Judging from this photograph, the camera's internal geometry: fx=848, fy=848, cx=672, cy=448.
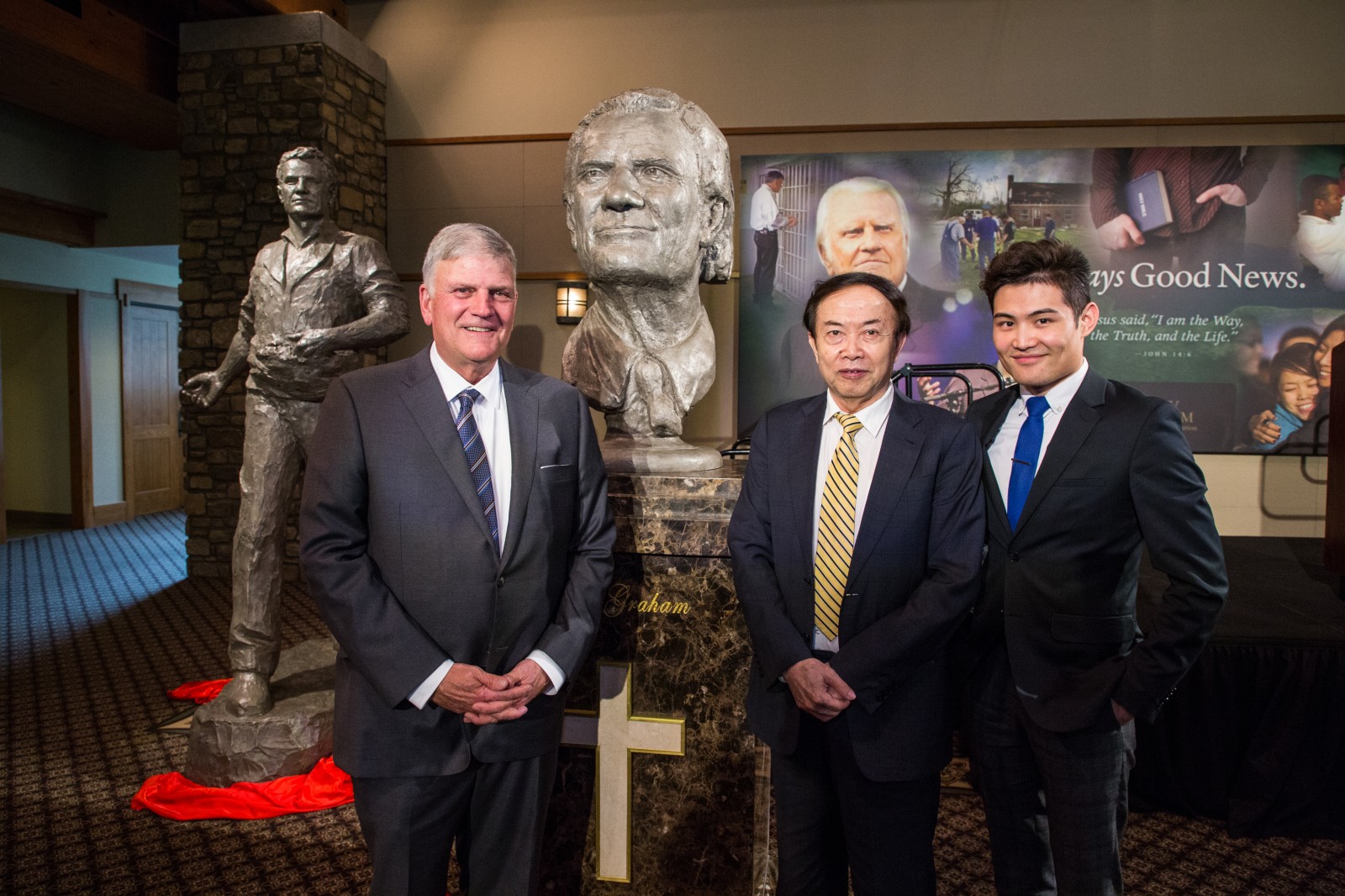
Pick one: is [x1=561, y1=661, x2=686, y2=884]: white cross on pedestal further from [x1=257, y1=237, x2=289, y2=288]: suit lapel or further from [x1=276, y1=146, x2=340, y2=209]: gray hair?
[x1=276, y1=146, x2=340, y2=209]: gray hair

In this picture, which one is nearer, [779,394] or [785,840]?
[785,840]

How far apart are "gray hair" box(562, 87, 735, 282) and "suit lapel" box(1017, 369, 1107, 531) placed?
106 cm

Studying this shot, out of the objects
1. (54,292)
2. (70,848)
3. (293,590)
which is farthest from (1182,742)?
(54,292)

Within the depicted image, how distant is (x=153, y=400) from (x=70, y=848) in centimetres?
810

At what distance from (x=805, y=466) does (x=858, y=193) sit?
4420 mm

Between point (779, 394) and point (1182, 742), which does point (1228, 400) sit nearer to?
point (779, 394)

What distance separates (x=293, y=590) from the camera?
6055 mm

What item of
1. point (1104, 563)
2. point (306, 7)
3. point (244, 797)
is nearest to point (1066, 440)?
point (1104, 563)

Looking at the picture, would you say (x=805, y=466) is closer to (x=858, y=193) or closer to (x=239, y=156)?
(x=858, y=193)

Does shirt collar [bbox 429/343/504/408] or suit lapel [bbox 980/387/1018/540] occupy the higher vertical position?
shirt collar [bbox 429/343/504/408]

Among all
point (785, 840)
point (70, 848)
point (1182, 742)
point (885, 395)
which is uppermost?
point (885, 395)

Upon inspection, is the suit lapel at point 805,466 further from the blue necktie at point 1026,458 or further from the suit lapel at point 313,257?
the suit lapel at point 313,257

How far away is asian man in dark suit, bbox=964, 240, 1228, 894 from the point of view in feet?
5.09

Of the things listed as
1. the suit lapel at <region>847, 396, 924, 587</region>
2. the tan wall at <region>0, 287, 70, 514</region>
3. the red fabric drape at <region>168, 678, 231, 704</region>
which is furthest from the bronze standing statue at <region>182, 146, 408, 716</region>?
the tan wall at <region>0, 287, 70, 514</region>
